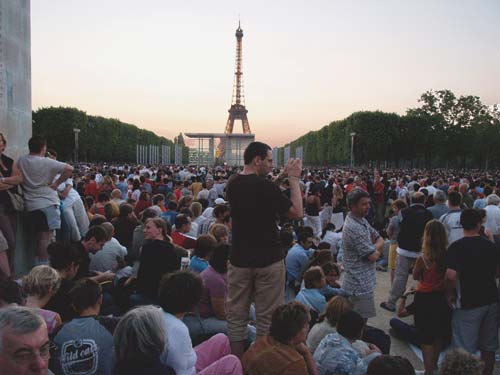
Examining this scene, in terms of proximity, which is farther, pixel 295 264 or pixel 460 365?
pixel 295 264

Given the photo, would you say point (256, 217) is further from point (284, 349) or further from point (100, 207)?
point (100, 207)

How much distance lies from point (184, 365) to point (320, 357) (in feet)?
3.69

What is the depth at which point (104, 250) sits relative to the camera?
606cm

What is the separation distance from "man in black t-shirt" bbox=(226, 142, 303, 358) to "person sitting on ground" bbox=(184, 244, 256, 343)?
3.02 ft

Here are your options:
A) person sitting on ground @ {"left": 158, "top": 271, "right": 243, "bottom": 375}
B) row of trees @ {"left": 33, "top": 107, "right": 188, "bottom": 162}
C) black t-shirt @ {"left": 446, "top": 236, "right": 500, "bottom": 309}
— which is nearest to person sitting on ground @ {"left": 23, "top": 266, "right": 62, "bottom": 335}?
person sitting on ground @ {"left": 158, "top": 271, "right": 243, "bottom": 375}

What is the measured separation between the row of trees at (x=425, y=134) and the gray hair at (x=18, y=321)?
59.1 meters

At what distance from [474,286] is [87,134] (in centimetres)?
6722

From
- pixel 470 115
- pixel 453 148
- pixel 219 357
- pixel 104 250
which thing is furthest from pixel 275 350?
pixel 470 115

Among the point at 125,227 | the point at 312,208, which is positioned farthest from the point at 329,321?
the point at 312,208

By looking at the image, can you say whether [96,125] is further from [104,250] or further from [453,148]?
[104,250]

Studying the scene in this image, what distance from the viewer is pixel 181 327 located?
11.0ft

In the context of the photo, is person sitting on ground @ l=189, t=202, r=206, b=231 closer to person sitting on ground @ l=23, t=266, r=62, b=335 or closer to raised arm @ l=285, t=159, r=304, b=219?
person sitting on ground @ l=23, t=266, r=62, b=335

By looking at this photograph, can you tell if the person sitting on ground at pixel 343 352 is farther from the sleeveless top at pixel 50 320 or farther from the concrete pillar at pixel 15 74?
the concrete pillar at pixel 15 74

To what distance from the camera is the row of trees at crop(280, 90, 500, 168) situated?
59.0 meters
